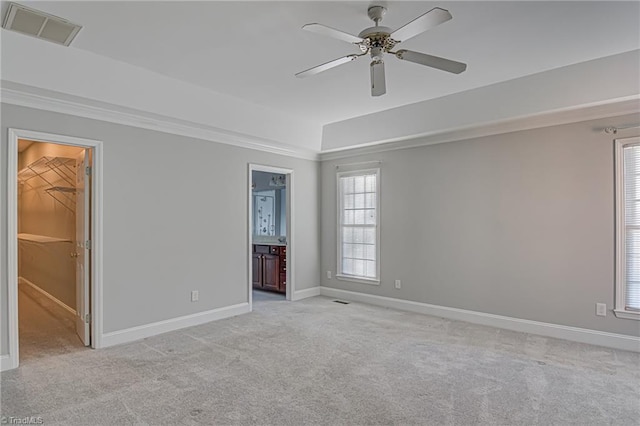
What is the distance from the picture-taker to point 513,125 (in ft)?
14.3

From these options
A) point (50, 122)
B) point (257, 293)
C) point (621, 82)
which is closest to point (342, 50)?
point (621, 82)

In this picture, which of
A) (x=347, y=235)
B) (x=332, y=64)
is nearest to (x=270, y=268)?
(x=347, y=235)

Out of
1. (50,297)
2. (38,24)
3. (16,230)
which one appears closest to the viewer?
(38,24)

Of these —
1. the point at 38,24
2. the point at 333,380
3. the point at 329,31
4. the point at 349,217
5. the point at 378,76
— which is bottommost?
the point at 333,380

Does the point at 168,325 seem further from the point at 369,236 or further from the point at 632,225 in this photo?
the point at 632,225

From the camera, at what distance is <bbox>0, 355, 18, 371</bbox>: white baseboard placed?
316 cm

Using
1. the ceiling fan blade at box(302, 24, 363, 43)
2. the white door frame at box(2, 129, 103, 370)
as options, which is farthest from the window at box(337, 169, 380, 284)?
the white door frame at box(2, 129, 103, 370)

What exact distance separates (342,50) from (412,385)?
9.28ft

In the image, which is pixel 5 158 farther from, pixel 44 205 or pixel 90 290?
pixel 44 205

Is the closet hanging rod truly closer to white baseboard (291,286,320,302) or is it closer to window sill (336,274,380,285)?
window sill (336,274,380,285)

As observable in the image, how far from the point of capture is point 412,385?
2.93 m

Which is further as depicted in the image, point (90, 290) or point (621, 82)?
point (90, 290)

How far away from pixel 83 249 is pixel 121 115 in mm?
1446

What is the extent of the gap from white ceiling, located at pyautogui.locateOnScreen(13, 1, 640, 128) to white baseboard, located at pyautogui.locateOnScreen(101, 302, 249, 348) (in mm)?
2713
